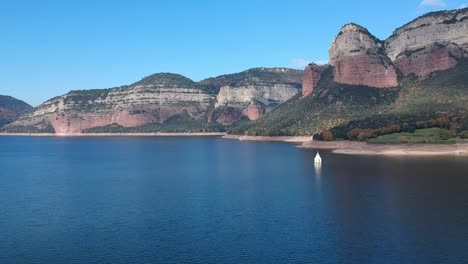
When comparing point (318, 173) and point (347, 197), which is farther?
point (318, 173)

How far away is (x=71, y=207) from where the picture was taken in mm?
70438

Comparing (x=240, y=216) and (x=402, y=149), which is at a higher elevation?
(x=402, y=149)

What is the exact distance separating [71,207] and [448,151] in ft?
330

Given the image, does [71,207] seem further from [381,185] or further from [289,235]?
[381,185]

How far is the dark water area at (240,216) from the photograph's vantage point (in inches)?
1905

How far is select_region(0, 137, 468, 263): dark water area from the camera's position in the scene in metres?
48.4

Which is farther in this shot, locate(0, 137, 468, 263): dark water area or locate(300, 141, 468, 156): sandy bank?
locate(300, 141, 468, 156): sandy bank

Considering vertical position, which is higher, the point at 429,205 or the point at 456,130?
the point at 456,130

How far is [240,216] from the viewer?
2494 inches

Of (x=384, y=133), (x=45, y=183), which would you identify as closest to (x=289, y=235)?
(x=45, y=183)

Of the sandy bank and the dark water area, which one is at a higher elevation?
the sandy bank

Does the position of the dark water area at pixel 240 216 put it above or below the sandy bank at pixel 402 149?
below

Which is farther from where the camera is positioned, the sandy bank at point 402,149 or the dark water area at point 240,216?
the sandy bank at point 402,149

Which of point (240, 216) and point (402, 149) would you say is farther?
point (402, 149)
